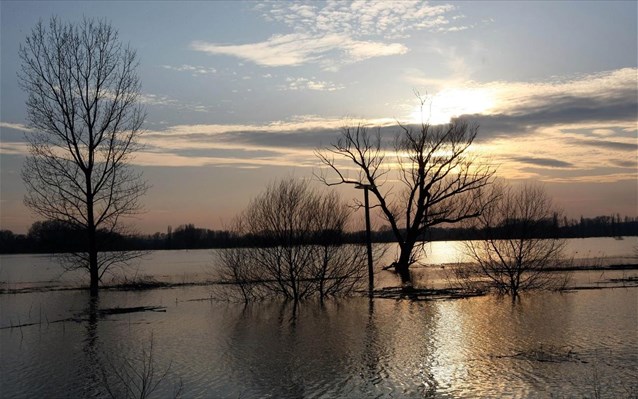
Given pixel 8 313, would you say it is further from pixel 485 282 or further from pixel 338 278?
pixel 485 282

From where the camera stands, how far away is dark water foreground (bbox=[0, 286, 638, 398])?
11922 millimetres

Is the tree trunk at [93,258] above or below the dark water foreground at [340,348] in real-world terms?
above

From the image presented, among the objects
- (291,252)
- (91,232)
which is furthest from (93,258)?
(291,252)

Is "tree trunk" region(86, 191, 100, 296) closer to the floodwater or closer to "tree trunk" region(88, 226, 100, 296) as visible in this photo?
"tree trunk" region(88, 226, 100, 296)

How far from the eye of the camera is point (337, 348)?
52.1ft

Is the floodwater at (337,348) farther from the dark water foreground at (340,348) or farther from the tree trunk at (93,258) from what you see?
the tree trunk at (93,258)

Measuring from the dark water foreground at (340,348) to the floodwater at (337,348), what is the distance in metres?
0.04

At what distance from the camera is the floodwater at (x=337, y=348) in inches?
469

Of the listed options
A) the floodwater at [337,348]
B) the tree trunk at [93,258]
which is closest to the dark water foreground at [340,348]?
the floodwater at [337,348]

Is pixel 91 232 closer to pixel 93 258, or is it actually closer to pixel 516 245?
pixel 93 258

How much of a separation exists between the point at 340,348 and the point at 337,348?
80 millimetres

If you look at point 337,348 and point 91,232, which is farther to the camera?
point 91,232

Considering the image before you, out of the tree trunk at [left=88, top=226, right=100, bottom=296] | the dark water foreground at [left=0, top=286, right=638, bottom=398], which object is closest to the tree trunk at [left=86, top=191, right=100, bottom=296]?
the tree trunk at [left=88, top=226, right=100, bottom=296]

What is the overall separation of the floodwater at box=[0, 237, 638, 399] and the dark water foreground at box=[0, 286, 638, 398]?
0.04 metres
